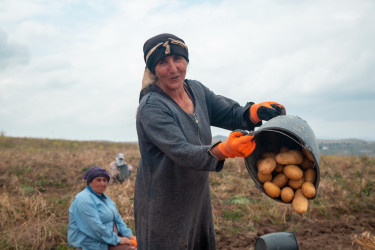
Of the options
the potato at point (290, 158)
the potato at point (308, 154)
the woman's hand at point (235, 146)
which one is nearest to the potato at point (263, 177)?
the potato at point (290, 158)

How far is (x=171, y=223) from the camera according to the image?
6.27ft

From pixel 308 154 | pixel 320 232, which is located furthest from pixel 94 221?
pixel 320 232

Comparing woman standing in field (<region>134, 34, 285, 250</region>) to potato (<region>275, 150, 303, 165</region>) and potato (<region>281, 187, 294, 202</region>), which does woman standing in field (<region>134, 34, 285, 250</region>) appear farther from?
potato (<region>281, 187, 294, 202</region>)

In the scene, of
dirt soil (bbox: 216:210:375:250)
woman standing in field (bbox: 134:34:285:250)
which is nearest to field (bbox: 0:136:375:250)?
dirt soil (bbox: 216:210:375:250)

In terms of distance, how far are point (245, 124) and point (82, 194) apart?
226cm

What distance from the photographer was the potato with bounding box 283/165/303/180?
183 centimetres

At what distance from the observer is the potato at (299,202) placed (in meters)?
1.75

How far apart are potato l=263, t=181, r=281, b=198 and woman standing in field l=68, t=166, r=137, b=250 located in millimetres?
2326

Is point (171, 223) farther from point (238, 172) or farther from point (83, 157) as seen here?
point (83, 157)

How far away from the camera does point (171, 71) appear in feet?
6.24

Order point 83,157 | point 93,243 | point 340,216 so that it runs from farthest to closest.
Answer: point 83,157, point 340,216, point 93,243

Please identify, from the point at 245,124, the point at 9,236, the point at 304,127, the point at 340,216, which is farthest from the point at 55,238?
the point at 340,216

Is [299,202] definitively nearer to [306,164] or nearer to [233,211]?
[306,164]

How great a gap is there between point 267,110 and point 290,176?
0.40m
